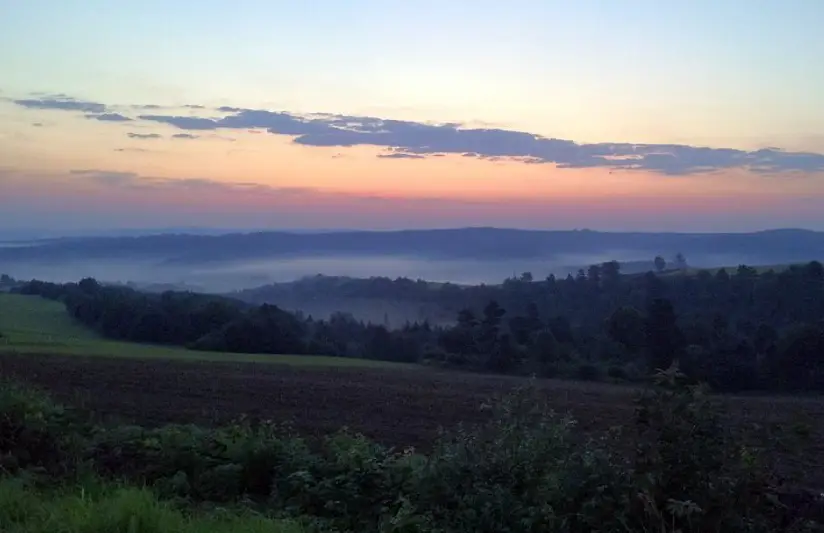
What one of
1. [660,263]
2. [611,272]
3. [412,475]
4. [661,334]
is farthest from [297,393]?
[660,263]

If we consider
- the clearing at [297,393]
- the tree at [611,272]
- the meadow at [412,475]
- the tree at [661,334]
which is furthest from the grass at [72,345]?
the tree at [611,272]

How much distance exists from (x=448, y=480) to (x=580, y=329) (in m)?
42.6

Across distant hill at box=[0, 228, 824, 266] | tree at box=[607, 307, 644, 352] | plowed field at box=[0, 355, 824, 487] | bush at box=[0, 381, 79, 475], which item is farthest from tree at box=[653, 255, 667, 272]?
bush at box=[0, 381, 79, 475]

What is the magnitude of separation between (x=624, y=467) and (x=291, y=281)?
2707 inches

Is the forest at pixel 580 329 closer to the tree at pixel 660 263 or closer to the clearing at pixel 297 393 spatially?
the clearing at pixel 297 393

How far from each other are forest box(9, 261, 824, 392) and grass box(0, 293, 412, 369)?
70.7 inches

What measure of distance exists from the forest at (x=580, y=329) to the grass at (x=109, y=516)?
27.8 metres

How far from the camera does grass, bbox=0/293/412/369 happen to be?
1386 inches

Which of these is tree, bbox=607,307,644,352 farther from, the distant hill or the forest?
the distant hill

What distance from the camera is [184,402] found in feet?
70.6

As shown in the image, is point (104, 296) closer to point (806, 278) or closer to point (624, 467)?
point (806, 278)

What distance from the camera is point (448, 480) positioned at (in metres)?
6.68

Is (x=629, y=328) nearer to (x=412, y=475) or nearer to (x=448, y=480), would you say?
(x=412, y=475)

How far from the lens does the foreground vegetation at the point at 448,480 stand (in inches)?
231
